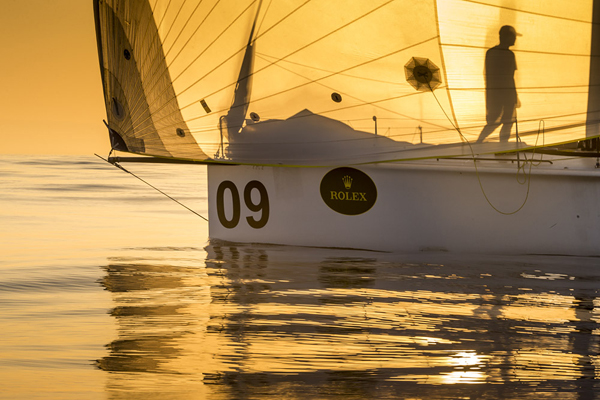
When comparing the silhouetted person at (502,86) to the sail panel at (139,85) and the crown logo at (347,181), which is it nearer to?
the crown logo at (347,181)

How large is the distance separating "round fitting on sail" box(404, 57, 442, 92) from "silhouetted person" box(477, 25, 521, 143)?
1.06 ft

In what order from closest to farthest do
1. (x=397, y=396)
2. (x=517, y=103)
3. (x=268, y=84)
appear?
(x=397, y=396)
(x=517, y=103)
(x=268, y=84)

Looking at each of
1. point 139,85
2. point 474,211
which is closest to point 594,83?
point 474,211

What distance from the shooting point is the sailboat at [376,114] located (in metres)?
4.01

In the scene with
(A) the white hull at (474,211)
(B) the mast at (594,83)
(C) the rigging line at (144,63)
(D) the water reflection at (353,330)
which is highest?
(C) the rigging line at (144,63)

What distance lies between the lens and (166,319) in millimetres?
2916

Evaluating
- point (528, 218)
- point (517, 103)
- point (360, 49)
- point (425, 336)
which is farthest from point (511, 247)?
point (425, 336)

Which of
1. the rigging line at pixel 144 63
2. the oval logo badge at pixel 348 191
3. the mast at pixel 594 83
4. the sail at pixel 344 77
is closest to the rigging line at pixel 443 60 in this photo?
the sail at pixel 344 77

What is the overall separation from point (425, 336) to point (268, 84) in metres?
2.94

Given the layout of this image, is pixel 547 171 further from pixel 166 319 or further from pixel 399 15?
pixel 166 319

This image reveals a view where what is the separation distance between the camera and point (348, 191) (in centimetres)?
521

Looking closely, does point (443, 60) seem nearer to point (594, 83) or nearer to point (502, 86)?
point (502, 86)

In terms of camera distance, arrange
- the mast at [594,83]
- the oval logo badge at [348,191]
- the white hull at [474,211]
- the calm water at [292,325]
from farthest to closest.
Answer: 1. the oval logo badge at [348,191]
2. the white hull at [474,211]
3. the mast at [594,83]
4. the calm water at [292,325]

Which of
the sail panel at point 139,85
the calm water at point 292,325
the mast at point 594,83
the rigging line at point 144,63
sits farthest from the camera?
the sail panel at point 139,85
